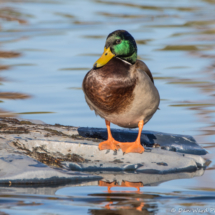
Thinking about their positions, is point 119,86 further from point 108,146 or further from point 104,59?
point 108,146

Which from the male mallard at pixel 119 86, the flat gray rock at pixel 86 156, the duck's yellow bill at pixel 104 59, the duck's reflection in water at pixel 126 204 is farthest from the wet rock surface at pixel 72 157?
the duck's yellow bill at pixel 104 59

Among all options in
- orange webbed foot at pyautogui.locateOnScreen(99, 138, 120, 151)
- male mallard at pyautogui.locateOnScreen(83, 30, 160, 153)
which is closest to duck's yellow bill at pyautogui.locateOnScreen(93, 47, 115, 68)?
male mallard at pyautogui.locateOnScreen(83, 30, 160, 153)

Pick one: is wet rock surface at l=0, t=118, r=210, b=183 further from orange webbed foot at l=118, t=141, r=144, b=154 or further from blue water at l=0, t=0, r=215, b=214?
blue water at l=0, t=0, r=215, b=214

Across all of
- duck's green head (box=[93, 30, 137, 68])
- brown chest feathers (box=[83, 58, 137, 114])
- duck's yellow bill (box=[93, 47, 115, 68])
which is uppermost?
duck's green head (box=[93, 30, 137, 68])

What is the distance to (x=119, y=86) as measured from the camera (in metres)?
3.79

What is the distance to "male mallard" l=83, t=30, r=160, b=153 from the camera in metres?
3.80

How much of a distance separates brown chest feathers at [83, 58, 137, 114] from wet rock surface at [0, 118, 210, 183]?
0.40m

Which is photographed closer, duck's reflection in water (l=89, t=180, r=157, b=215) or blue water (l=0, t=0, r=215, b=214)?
duck's reflection in water (l=89, t=180, r=157, b=215)

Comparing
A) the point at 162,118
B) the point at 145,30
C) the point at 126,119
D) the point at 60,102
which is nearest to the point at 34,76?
the point at 60,102

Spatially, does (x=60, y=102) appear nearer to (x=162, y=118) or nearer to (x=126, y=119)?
(x=162, y=118)

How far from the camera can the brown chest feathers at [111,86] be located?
3.79 meters

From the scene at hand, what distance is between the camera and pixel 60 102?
603 centimetres

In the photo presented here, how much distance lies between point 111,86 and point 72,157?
2.08 feet

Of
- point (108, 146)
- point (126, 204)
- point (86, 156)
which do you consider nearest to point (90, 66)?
point (108, 146)
